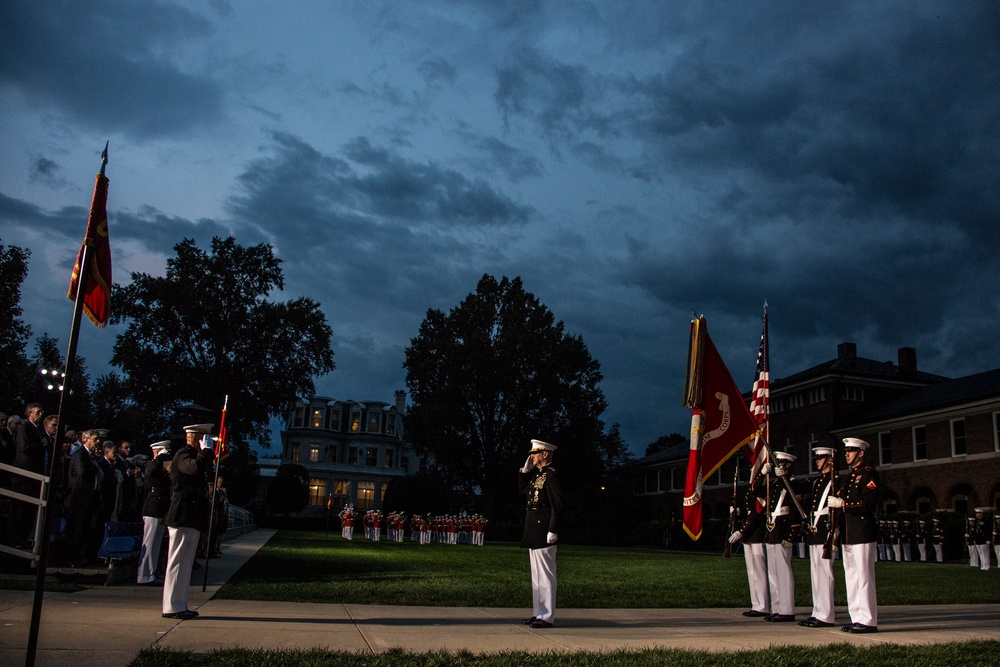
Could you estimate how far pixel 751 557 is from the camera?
11.3 metres

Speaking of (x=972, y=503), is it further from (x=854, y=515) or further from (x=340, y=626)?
(x=340, y=626)

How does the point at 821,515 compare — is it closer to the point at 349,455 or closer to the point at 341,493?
the point at 341,493

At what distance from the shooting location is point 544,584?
959cm

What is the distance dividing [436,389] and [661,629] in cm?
4610

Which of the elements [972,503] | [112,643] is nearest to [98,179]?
[112,643]

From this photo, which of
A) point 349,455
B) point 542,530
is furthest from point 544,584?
point 349,455

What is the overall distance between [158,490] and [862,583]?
9074 millimetres

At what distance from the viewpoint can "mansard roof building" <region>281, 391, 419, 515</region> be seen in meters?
94.4

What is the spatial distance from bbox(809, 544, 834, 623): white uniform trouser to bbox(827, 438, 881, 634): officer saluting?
22cm

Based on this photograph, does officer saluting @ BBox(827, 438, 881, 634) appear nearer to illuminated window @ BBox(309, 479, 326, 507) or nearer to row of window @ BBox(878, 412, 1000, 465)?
row of window @ BBox(878, 412, 1000, 465)

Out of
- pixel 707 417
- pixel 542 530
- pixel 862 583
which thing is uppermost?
pixel 707 417

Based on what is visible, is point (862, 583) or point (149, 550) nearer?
point (862, 583)

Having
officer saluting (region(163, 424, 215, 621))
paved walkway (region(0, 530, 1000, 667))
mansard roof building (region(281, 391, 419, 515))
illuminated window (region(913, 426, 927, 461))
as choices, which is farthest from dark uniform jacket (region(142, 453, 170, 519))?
mansard roof building (region(281, 391, 419, 515))

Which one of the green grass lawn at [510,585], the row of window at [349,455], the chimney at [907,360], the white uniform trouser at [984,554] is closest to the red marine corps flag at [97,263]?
the green grass lawn at [510,585]
